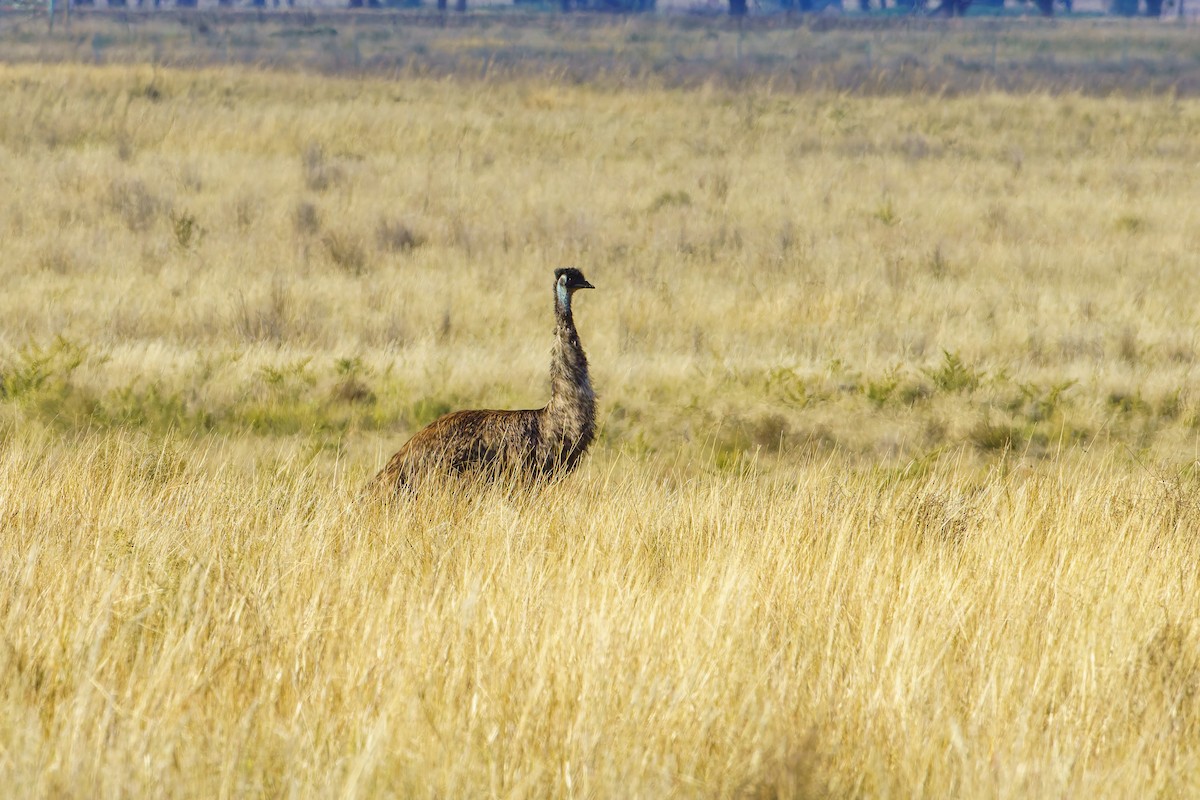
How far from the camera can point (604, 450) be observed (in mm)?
9641

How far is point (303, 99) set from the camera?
90.6ft

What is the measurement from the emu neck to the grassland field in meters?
0.46

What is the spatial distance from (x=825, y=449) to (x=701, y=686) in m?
6.47

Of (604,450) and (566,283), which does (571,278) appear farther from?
(604,450)

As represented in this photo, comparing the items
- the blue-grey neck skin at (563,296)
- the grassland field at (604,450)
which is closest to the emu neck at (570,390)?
the blue-grey neck skin at (563,296)

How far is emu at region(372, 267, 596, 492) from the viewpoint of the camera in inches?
258

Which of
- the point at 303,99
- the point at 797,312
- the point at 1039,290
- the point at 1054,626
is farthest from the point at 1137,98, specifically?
the point at 1054,626

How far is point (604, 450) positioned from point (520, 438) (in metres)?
2.93

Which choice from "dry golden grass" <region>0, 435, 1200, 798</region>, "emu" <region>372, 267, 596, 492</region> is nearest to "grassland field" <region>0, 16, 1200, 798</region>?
"dry golden grass" <region>0, 435, 1200, 798</region>

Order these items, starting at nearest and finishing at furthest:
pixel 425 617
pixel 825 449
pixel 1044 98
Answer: pixel 425 617
pixel 825 449
pixel 1044 98

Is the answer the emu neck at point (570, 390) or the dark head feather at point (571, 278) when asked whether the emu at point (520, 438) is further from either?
the dark head feather at point (571, 278)

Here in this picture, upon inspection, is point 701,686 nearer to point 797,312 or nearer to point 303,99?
point 797,312

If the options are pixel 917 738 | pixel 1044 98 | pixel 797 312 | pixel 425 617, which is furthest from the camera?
pixel 1044 98

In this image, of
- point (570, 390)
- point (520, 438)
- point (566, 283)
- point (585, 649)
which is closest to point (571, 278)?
point (566, 283)
